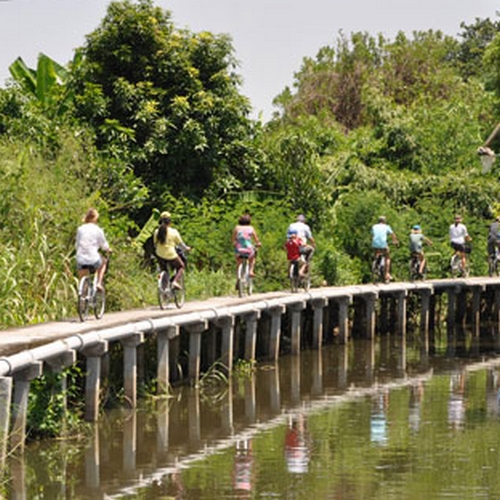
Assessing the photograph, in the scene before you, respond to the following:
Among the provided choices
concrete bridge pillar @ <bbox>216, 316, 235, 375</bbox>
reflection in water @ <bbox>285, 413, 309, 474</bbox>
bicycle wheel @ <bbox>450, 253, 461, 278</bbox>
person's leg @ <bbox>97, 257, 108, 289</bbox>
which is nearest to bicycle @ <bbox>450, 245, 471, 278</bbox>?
bicycle wheel @ <bbox>450, 253, 461, 278</bbox>

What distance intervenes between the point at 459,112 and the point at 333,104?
16.5m

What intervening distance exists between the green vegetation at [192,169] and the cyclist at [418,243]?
1695mm

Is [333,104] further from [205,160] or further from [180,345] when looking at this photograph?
[180,345]

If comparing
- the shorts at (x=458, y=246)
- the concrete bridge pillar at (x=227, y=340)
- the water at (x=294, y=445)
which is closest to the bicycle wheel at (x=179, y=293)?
the concrete bridge pillar at (x=227, y=340)

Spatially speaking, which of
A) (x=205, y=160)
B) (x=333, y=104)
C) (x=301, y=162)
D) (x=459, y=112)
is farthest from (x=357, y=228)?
(x=333, y=104)

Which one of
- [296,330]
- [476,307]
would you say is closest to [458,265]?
[476,307]

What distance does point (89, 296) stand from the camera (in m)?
19.5

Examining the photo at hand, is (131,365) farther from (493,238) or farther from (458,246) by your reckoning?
(493,238)

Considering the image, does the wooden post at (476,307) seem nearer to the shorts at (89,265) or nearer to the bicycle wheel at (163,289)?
the bicycle wheel at (163,289)

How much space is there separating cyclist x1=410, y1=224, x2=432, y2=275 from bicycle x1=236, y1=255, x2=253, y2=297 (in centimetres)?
677

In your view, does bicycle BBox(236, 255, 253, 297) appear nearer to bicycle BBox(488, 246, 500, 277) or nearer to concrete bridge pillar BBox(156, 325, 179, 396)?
concrete bridge pillar BBox(156, 325, 179, 396)

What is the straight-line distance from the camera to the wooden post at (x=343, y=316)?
29188 mm

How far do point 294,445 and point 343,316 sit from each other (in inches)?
511

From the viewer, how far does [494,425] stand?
18.2m
